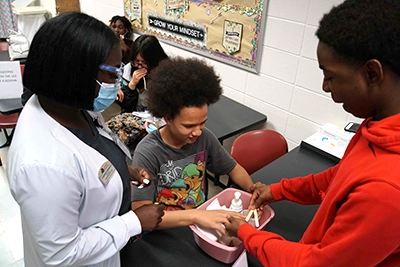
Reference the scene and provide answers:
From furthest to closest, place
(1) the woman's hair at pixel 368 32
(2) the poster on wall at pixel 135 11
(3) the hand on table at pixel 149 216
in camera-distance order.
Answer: (2) the poster on wall at pixel 135 11, (3) the hand on table at pixel 149 216, (1) the woman's hair at pixel 368 32

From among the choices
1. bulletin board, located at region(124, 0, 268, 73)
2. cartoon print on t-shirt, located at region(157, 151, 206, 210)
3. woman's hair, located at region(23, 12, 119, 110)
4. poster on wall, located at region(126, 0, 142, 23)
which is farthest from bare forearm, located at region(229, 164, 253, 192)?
poster on wall, located at region(126, 0, 142, 23)

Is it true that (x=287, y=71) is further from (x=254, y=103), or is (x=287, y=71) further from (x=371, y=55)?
(x=371, y=55)

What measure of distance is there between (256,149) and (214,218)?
86 centimetres

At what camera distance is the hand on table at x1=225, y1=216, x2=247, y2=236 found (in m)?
0.95

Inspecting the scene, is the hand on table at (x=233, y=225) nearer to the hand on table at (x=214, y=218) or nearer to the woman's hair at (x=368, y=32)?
the hand on table at (x=214, y=218)

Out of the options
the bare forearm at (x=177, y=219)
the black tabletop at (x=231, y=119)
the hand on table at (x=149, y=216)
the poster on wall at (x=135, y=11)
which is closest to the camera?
the hand on table at (x=149, y=216)

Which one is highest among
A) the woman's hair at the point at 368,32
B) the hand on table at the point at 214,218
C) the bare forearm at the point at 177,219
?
the woman's hair at the point at 368,32

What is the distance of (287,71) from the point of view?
6.77 ft

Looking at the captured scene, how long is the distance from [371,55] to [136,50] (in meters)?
2.08

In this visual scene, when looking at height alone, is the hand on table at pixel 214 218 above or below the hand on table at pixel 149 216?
below

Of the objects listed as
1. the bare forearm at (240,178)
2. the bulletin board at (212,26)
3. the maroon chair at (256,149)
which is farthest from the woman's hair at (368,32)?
the bulletin board at (212,26)

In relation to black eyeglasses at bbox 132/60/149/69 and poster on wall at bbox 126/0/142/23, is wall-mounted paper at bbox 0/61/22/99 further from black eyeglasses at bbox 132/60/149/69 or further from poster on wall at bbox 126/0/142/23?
poster on wall at bbox 126/0/142/23

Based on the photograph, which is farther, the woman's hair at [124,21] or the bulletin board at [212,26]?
the woman's hair at [124,21]

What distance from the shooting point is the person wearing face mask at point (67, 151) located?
0.70 metres
